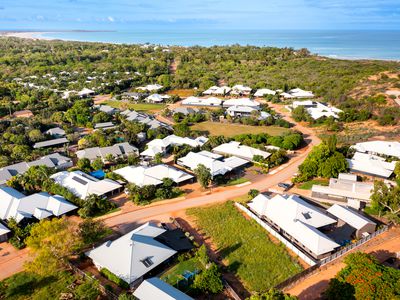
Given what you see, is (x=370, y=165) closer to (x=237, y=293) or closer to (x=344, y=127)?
(x=344, y=127)

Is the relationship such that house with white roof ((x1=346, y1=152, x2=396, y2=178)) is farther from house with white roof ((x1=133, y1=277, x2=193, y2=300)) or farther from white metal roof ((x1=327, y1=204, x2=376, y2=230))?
house with white roof ((x1=133, y1=277, x2=193, y2=300))

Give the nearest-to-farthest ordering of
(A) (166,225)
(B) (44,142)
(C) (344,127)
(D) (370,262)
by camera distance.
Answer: (D) (370,262) < (A) (166,225) < (B) (44,142) < (C) (344,127)

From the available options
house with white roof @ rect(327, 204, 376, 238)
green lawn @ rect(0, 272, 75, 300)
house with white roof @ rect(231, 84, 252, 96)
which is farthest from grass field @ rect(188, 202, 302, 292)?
house with white roof @ rect(231, 84, 252, 96)

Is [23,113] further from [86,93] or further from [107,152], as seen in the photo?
[107,152]

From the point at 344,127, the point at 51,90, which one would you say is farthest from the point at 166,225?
the point at 51,90

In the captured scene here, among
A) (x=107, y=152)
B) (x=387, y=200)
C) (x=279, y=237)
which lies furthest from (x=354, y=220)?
(x=107, y=152)
